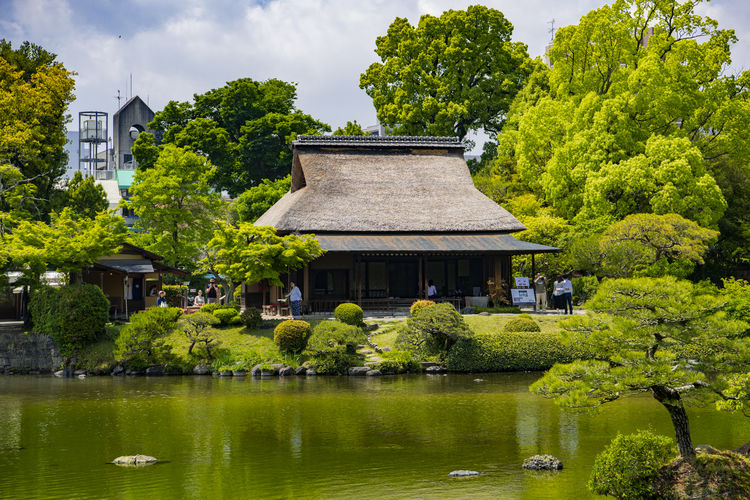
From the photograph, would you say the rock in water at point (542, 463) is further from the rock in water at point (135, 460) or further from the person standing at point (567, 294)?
the person standing at point (567, 294)

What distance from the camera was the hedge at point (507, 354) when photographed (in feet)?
82.0

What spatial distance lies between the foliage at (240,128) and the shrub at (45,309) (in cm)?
2229

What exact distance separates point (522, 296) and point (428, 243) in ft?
15.8

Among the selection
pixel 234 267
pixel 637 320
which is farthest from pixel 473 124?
pixel 637 320

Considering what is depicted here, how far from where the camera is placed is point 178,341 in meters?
27.4

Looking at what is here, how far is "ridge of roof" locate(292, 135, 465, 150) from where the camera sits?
39688mm

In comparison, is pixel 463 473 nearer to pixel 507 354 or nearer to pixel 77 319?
pixel 507 354

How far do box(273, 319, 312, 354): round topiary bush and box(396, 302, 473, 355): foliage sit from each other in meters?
3.28

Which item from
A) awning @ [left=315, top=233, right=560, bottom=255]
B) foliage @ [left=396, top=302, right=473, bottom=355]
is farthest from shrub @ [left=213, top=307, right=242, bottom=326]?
foliage @ [left=396, top=302, right=473, bottom=355]

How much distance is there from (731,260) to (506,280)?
11000mm

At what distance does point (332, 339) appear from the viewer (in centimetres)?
2506

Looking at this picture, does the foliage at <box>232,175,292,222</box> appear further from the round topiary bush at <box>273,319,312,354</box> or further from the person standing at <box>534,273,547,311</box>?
the round topiary bush at <box>273,319,312,354</box>

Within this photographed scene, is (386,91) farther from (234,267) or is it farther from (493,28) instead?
(234,267)

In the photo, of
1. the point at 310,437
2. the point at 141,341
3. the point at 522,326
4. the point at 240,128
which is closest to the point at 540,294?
the point at 522,326
